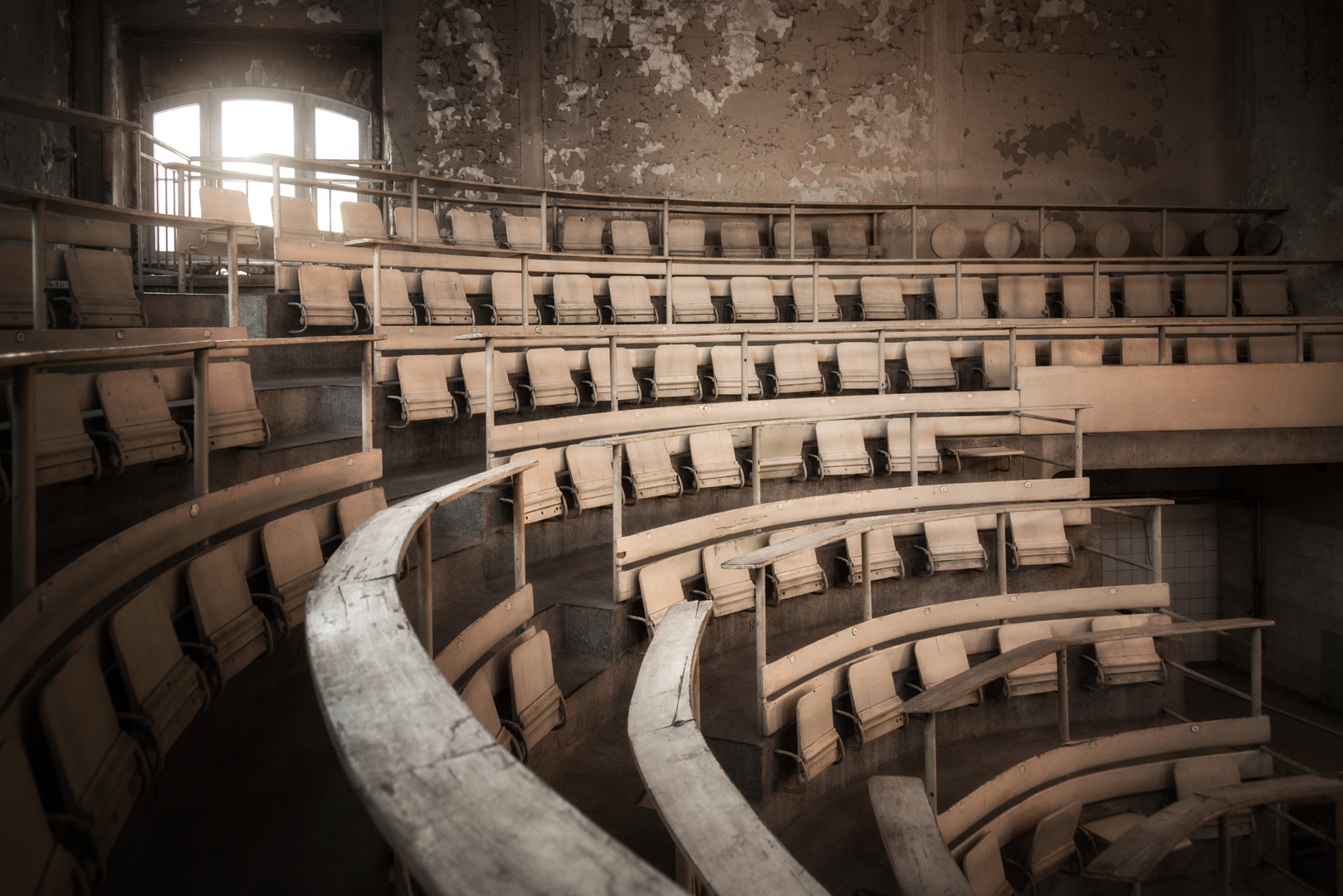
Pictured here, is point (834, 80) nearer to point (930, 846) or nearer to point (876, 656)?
point (876, 656)

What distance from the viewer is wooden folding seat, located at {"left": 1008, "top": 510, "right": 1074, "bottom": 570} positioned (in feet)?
14.4

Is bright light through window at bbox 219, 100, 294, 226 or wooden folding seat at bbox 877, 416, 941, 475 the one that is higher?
bright light through window at bbox 219, 100, 294, 226

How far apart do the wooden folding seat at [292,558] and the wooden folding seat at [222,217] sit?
2.97 metres

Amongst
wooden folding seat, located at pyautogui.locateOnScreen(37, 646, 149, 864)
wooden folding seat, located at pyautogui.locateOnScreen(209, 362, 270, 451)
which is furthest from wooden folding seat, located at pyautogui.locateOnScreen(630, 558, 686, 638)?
wooden folding seat, located at pyautogui.locateOnScreen(37, 646, 149, 864)

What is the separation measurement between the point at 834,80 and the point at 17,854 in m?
7.19

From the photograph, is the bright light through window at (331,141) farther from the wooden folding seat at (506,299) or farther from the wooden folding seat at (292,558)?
the wooden folding seat at (292,558)

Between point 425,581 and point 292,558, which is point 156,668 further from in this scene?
point 292,558

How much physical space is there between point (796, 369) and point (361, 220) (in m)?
2.68

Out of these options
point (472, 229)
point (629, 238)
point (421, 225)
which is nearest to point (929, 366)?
point (629, 238)

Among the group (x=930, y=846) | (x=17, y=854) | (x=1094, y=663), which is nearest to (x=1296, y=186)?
(x=1094, y=663)

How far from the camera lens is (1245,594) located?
6516mm

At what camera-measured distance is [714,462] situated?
13.9 feet

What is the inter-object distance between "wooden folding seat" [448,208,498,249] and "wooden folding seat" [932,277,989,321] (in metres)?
3.09

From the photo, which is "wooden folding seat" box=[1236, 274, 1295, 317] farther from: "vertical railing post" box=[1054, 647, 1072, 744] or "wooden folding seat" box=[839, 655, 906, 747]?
"wooden folding seat" box=[839, 655, 906, 747]
